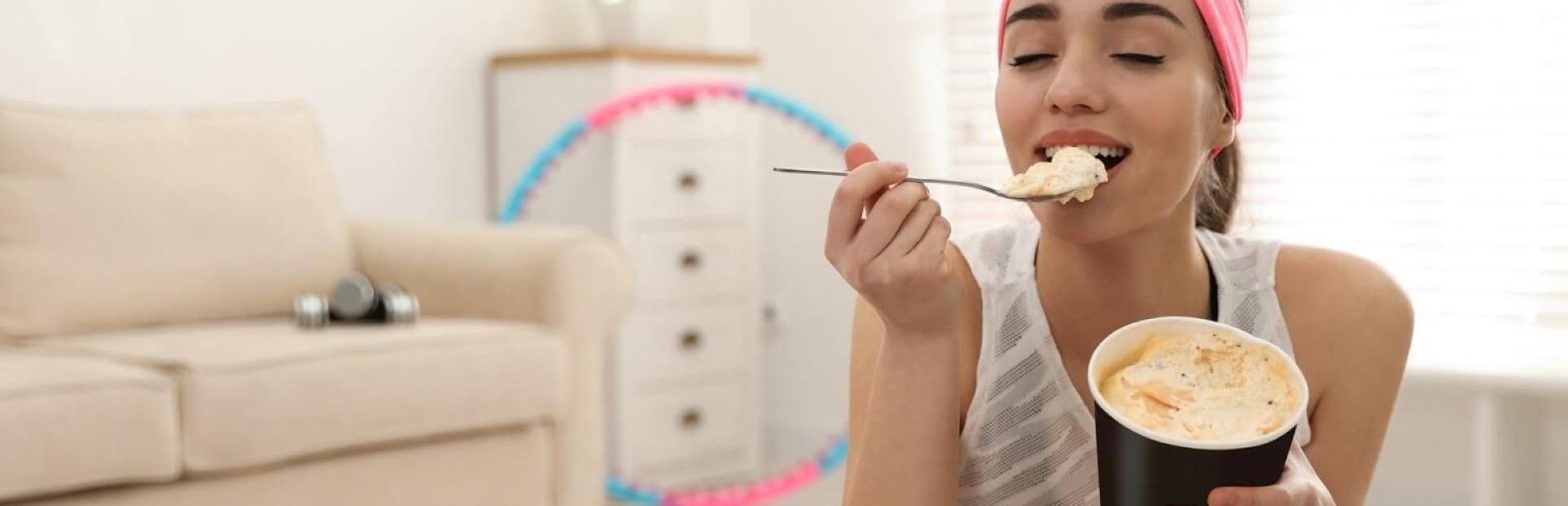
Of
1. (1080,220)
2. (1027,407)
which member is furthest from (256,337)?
(1080,220)

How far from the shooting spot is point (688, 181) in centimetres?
373

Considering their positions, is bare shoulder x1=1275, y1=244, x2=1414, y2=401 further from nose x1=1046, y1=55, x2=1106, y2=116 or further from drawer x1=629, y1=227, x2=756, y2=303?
drawer x1=629, y1=227, x2=756, y2=303

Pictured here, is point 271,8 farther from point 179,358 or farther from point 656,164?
point 179,358

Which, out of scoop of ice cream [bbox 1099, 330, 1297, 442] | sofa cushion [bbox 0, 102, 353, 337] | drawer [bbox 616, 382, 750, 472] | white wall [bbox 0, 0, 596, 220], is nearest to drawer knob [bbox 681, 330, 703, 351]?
drawer [bbox 616, 382, 750, 472]

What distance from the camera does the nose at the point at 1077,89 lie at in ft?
3.57

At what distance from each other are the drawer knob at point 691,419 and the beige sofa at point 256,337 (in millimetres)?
851

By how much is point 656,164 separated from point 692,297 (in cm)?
34

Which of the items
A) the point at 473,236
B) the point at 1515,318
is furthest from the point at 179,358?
the point at 1515,318

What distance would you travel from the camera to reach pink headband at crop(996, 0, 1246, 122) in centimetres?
115

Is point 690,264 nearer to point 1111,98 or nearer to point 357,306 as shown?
point 357,306

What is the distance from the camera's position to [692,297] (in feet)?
12.3

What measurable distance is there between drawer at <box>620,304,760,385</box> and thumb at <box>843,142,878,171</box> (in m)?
2.59

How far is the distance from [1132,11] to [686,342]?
8.98 feet

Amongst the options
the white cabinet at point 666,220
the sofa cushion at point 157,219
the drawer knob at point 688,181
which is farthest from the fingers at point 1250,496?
the drawer knob at point 688,181
